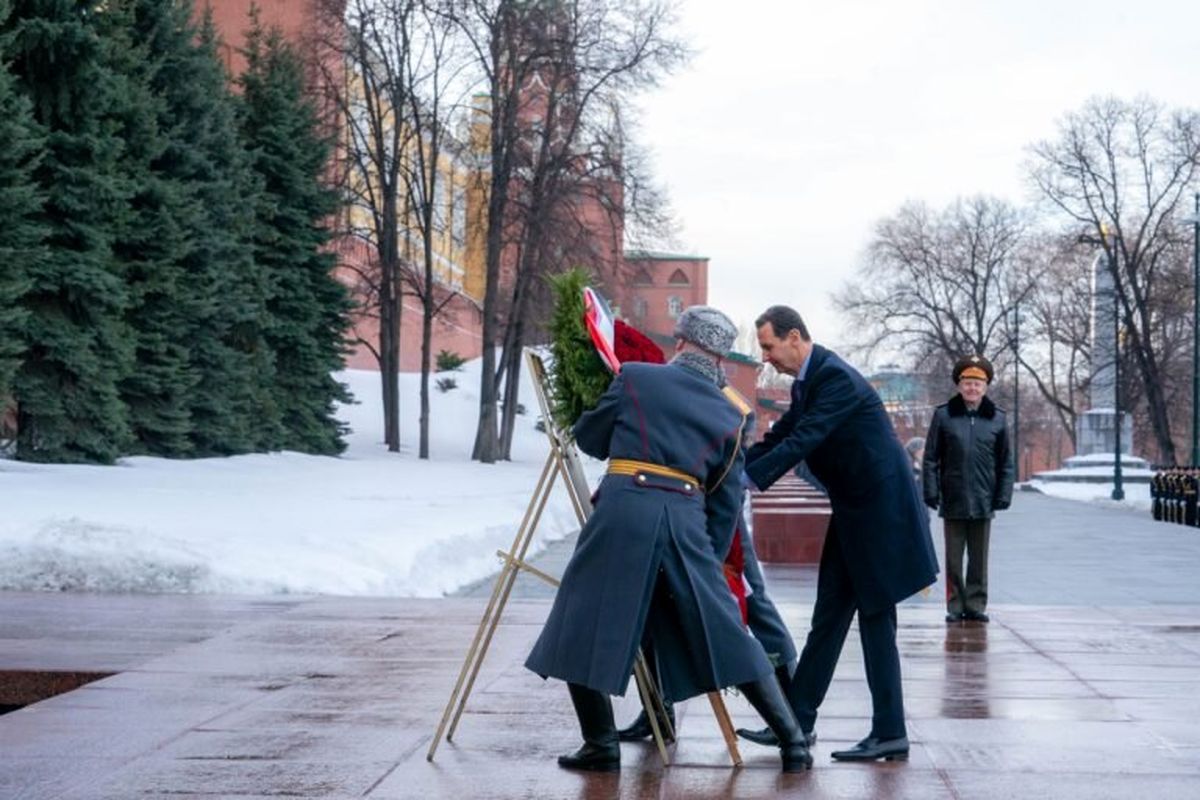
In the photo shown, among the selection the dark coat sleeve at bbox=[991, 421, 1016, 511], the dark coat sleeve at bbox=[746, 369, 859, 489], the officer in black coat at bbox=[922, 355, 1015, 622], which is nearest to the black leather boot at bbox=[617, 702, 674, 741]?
the dark coat sleeve at bbox=[746, 369, 859, 489]

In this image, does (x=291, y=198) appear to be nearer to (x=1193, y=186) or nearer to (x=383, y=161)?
(x=383, y=161)

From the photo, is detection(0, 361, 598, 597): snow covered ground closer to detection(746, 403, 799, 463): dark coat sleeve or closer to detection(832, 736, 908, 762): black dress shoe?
detection(746, 403, 799, 463): dark coat sleeve

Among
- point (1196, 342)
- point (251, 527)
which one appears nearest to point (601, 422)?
point (251, 527)

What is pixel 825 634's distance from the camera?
7.50 m

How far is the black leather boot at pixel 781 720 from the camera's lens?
22.3ft

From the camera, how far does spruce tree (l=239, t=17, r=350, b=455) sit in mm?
43438

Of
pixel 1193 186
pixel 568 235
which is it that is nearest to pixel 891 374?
pixel 1193 186

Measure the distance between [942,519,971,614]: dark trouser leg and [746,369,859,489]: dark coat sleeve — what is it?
6010 millimetres

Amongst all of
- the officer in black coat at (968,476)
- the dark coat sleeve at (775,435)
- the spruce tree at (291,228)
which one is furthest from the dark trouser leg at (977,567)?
the spruce tree at (291,228)

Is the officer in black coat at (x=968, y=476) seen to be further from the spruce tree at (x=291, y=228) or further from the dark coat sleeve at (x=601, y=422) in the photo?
the spruce tree at (x=291, y=228)

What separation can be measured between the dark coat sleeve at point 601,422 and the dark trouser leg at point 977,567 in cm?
662

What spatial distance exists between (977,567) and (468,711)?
5701mm

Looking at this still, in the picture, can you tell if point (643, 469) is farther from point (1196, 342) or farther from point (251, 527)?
point (1196, 342)

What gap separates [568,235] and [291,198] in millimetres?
6787
